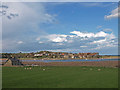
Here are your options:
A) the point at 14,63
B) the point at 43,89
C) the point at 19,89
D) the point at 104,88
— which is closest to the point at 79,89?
A: the point at 104,88

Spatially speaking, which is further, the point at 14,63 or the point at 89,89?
the point at 14,63

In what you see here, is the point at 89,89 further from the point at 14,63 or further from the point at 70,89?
the point at 14,63

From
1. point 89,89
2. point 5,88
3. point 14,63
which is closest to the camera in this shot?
point 89,89

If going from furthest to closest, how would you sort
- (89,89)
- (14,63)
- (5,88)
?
(14,63), (5,88), (89,89)

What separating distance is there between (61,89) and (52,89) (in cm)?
65

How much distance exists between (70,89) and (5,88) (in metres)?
5.02

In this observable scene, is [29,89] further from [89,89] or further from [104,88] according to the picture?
[104,88]

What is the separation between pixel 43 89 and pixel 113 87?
5.18 m

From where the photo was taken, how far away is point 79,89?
36.7 feet

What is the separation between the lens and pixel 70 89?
36.9ft

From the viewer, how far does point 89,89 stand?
11.1 metres

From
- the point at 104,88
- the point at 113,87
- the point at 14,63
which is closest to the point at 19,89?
the point at 104,88

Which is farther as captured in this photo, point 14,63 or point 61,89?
point 14,63

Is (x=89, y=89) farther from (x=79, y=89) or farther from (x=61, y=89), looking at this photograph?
(x=61, y=89)
